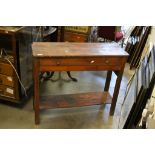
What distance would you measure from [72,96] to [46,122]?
43 centimetres

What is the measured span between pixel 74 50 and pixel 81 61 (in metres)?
Result: 0.15

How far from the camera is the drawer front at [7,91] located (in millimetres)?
2238

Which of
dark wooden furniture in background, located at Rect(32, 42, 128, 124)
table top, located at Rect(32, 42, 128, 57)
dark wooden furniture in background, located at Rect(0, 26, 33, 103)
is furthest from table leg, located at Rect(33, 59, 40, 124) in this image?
dark wooden furniture in background, located at Rect(0, 26, 33, 103)

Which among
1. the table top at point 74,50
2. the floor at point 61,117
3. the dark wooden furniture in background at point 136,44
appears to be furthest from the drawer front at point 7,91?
the dark wooden furniture in background at point 136,44

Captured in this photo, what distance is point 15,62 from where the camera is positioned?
206 cm

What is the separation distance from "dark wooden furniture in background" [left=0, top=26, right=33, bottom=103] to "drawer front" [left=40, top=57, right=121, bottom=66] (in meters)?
0.41

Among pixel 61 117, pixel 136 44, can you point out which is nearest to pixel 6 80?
pixel 61 117

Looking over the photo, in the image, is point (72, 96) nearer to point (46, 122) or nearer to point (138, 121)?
point (46, 122)

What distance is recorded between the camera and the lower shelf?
224cm

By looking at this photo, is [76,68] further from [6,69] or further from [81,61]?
[6,69]
